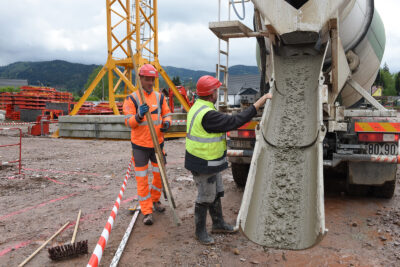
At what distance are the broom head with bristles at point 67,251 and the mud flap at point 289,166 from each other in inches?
59.8

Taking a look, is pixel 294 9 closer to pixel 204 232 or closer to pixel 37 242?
pixel 204 232

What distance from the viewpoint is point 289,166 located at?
333 cm

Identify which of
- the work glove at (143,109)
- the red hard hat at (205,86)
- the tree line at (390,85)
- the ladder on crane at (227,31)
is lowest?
the work glove at (143,109)

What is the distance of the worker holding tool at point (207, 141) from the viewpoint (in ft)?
9.87

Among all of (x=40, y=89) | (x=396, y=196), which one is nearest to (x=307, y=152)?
(x=396, y=196)

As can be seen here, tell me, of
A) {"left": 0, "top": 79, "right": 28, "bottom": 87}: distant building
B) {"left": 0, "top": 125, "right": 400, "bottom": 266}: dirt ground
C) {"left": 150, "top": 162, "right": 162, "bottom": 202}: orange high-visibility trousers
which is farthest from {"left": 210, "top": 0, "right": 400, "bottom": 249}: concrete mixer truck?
{"left": 0, "top": 79, "right": 28, "bottom": 87}: distant building

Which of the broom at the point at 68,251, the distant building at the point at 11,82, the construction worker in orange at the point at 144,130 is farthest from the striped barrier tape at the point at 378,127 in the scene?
the distant building at the point at 11,82

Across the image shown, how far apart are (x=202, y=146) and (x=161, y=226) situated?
123 centimetres

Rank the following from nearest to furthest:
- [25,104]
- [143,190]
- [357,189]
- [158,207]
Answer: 1. [143,190]
2. [158,207]
3. [357,189]
4. [25,104]

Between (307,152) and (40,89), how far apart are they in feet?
80.5

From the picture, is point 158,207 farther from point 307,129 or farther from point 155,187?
point 307,129

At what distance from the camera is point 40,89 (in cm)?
2372

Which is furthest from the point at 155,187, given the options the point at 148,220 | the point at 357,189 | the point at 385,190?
the point at 385,190

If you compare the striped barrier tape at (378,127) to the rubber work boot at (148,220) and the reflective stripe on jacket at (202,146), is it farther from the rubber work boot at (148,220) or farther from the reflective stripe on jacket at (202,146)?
the rubber work boot at (148,220)
